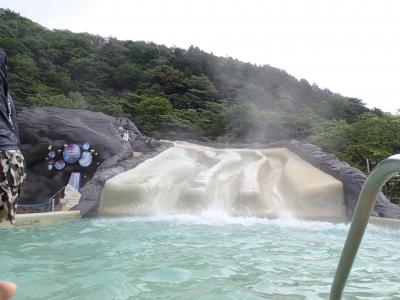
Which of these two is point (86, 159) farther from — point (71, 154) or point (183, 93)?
point (183, 93)

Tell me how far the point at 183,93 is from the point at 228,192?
21.1 meters

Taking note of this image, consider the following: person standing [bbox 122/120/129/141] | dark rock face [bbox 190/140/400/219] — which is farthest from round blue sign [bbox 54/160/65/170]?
dark rock face [bbox 190/140/400/219]

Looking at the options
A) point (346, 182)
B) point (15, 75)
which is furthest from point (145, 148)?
point (15, 75)

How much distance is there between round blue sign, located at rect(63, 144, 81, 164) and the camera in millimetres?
10352

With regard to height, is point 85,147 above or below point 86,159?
above

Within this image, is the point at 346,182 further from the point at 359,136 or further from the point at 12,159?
the point at 359,136

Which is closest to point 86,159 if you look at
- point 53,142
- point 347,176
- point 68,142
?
point 68,142

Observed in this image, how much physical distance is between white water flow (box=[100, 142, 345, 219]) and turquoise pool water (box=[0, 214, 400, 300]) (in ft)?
4.49

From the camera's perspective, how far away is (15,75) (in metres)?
23.8

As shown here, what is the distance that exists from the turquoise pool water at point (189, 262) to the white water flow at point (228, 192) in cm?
137

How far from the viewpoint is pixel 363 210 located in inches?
30.8

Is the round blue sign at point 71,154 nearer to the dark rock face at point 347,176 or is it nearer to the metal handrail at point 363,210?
the dark rock face at point 347,176

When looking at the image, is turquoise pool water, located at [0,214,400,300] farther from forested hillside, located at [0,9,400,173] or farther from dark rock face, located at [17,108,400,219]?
forested hillside, located at [0,9,400,173]

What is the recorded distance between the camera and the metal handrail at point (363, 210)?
718mm
